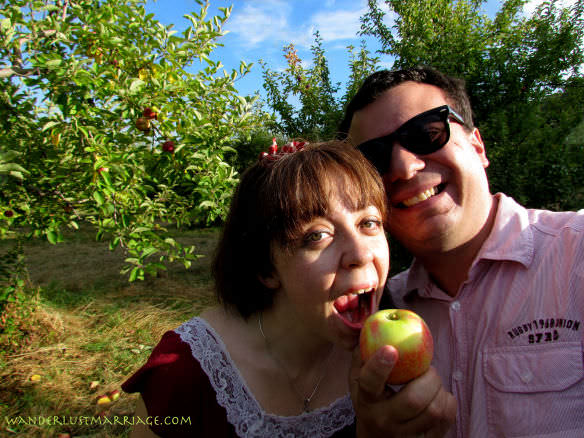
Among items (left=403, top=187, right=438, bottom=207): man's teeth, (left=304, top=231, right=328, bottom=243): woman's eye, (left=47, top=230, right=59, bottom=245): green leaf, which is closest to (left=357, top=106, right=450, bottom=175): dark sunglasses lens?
(left=403, top=187, right=438, bottom=207): man's teeth

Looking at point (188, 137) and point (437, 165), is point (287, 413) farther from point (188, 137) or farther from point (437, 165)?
point (188, 137)

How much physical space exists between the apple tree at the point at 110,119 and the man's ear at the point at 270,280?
49.6 inches

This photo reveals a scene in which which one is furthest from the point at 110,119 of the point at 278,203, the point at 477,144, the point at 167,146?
the point at 477,144

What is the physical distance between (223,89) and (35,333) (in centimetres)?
299

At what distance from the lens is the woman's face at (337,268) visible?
1260 mm

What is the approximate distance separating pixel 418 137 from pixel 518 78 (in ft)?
12.3

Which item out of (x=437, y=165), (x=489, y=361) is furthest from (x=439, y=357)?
(x=437, y=165)

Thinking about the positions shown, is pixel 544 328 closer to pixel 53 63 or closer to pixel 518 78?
pixel 53 63

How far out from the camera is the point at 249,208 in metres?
1.54

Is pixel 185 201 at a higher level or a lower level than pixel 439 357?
higher

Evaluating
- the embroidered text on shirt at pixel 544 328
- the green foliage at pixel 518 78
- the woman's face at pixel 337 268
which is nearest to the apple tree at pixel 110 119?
the woman's face at pixel 337 268

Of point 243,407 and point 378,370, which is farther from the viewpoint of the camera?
point 243,407

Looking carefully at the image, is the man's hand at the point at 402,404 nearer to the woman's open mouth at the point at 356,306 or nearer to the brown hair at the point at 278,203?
the woman's open mouth at the point at 356,306

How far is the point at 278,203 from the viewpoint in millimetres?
1363
